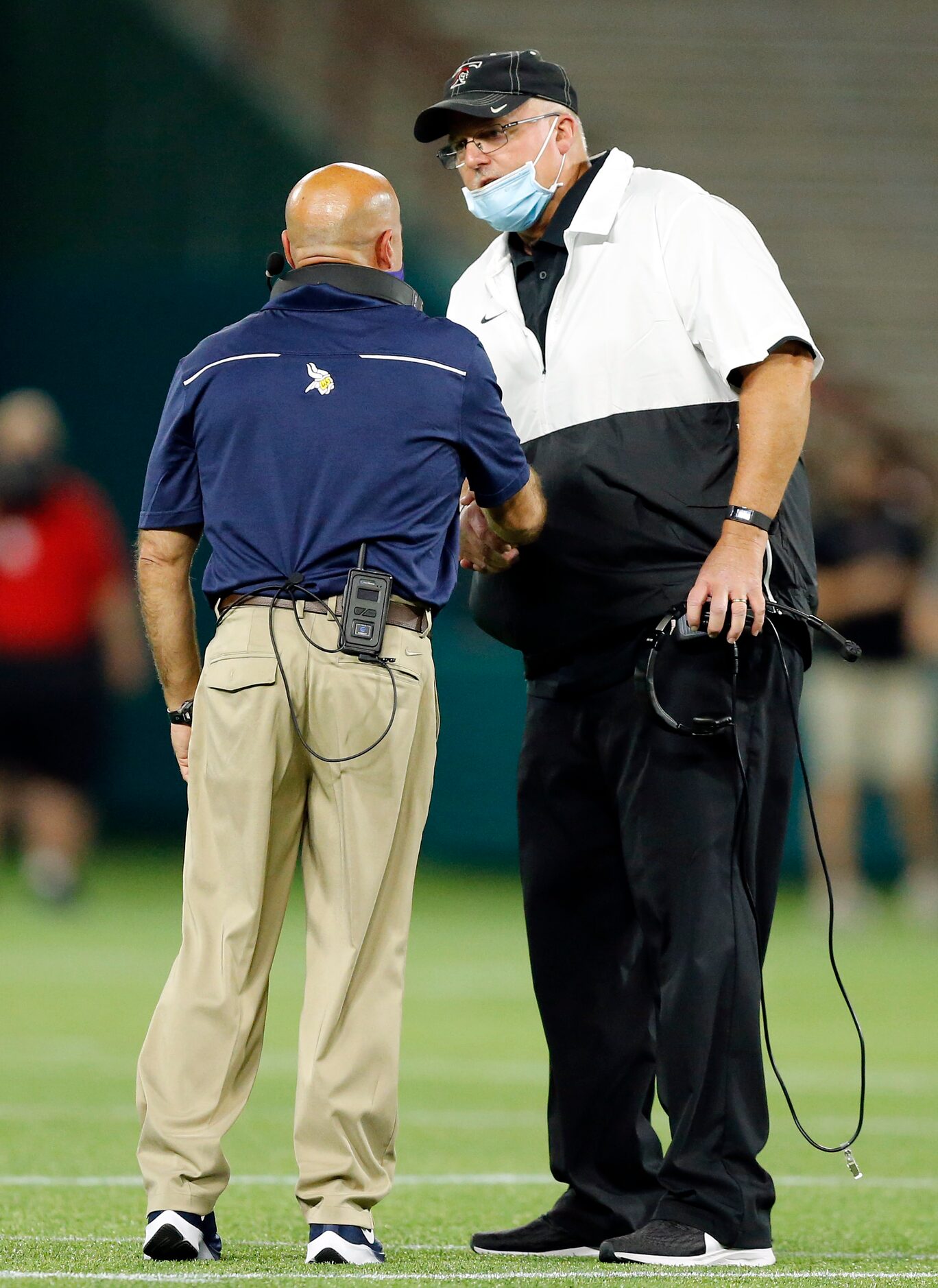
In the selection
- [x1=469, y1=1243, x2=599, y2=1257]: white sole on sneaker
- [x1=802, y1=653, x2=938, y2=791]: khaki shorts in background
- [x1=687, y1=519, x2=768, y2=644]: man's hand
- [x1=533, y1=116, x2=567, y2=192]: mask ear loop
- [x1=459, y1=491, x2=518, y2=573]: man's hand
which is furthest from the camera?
[x1=802, y1=653, x2=938, y2=791]: khaki shorts in background

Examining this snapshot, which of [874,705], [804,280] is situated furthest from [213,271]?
[874,705]

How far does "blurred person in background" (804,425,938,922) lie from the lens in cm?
1091

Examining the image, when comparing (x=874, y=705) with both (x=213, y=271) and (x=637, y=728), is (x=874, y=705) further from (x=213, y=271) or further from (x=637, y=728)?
(x=637, y=728)

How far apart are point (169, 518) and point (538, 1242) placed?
1.56 metres

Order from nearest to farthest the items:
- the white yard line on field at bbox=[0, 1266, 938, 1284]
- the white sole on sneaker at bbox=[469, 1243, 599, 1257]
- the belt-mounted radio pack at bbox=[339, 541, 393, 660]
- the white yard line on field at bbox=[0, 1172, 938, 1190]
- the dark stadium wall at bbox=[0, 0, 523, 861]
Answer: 1. the white yard line on field at bbox=[0, 1266, 938, 1284]
2. the belt-mounted radio pack at bbox=[339, 541, 393, 660]
3. the white sole on sneaker at bbox=[469, 1243, 599, 1257]
4. the white yard line on field at bbox=[0, 1172, 938, 1190]
5. the dark stadium wall at bbox=[0, 0, 523, 861]

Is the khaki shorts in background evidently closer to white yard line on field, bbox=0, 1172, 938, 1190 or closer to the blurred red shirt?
the blurred red shirt

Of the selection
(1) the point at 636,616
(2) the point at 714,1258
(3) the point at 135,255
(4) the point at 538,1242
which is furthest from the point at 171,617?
(3) the point at 135,255

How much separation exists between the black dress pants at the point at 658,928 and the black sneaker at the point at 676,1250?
2 centimetres

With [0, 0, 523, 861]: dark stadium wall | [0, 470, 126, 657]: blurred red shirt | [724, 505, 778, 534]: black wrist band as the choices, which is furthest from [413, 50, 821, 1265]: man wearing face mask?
[0, 0, 523, 861]: dark stadium wall

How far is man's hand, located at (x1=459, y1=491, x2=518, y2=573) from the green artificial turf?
53.0 inches

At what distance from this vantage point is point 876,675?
11.2 metres

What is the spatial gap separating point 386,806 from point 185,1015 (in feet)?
1.68

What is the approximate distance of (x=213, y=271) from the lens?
13.7 m

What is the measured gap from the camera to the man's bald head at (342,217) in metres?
3.76
